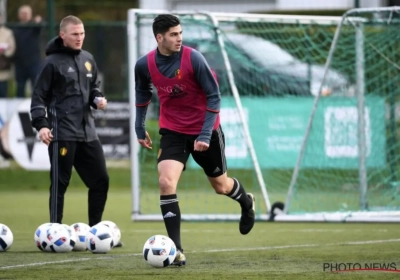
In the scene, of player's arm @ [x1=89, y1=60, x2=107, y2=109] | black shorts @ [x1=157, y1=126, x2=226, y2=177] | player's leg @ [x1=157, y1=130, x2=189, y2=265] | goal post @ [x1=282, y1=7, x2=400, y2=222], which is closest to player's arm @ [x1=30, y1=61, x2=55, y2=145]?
player's arm @ [x1=89, y1=60, x2=107, y2=109]

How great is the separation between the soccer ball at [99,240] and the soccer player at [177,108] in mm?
1132

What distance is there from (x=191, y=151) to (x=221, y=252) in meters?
1.11

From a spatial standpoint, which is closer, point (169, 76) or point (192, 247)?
point (169, 76)

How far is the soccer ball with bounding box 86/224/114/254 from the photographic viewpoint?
8.66 meters

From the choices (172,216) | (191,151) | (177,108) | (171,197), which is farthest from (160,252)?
(177,108)

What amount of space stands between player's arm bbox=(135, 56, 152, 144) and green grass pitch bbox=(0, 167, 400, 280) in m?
1.10

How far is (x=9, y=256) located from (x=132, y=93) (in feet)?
10.9

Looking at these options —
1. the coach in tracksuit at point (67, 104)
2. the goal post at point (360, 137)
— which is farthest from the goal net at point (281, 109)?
the coach in tracksuit at point (67, 104)

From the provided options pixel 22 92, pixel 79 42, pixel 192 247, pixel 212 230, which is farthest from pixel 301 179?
pixel 22 92

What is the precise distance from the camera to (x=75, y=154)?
9.30m

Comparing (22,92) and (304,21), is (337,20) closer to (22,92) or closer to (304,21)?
(304,21)

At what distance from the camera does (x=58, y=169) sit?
358 inches

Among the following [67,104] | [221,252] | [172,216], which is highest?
[67,104]

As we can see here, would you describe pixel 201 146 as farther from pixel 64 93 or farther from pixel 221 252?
pixel 64 93
